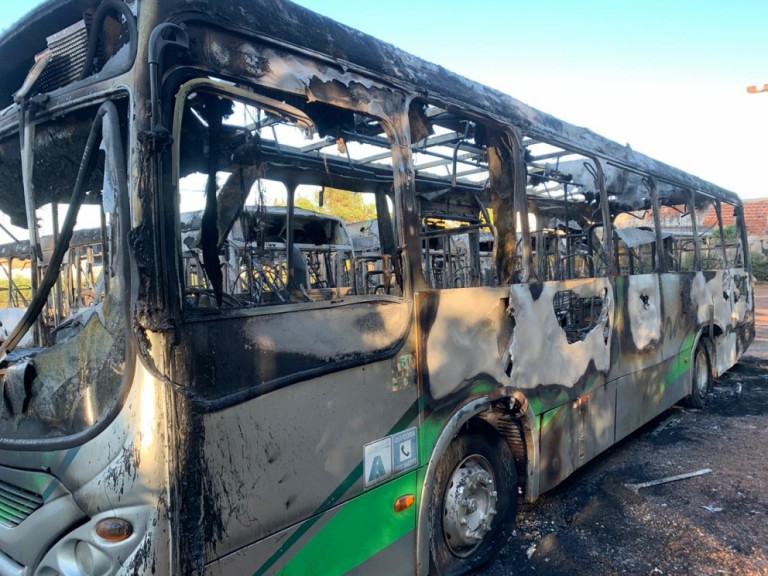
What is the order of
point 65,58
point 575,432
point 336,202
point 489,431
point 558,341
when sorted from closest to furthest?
point 65,58
point 489,431
point 558,341
point 575,432
point 336,202

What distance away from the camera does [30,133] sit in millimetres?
2205

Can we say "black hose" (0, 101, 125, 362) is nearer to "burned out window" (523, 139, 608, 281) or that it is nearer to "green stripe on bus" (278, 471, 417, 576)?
"green stripe on bus" (278, 471, 417, 576)

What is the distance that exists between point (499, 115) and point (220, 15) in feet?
6.60

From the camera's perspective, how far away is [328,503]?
7.58 feet

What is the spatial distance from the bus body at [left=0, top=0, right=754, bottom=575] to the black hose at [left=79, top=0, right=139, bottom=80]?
0.4 inches

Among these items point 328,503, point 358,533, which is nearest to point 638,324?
point 358,533

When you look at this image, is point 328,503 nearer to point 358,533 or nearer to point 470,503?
point 358,533

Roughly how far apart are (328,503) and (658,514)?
2.94 m

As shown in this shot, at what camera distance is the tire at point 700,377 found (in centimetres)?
678

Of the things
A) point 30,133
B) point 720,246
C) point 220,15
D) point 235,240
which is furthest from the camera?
point 720,246

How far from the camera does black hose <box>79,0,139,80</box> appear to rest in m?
1.92

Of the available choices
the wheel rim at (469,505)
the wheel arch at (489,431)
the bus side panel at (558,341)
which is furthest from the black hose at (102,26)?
the wheel rim at (469,505)

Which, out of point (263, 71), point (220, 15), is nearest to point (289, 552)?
point (263, 71)

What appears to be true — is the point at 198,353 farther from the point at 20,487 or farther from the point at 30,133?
Result: the point at 30,133
